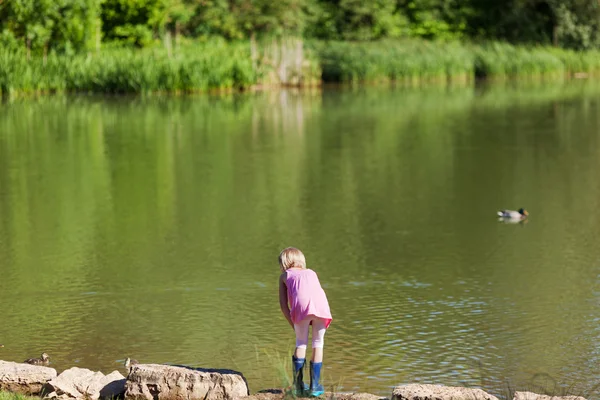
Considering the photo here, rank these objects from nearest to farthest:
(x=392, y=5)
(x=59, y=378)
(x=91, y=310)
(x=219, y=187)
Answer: (x=59, y=378)
(x=91, y=310)
(x=219, y=187)
(x=392, y=5)

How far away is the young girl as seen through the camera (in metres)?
7.25

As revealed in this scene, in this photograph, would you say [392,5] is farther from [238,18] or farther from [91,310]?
[91,310]

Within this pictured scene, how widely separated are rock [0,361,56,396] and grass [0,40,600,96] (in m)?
30.2

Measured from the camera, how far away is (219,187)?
18047mm

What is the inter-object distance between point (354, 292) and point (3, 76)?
91.1 ft

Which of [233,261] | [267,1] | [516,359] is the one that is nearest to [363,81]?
[267,1]

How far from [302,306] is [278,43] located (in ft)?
142

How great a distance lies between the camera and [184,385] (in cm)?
727

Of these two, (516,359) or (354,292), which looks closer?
(516,359)

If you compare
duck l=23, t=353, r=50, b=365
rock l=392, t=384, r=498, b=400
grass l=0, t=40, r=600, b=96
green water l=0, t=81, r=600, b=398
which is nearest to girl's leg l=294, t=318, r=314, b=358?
green water l=0, t=81, r=600, b=398

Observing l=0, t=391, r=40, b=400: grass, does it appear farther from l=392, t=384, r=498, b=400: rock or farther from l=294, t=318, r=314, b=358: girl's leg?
l=392, t=384, r=498, b=400: rock

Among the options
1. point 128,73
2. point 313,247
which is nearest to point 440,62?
point 128,73

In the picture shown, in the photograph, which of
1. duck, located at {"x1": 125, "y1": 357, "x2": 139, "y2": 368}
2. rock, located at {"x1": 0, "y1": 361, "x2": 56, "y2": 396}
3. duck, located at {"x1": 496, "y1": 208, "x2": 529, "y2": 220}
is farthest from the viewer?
duck, located at {"x1": 496, "y1": 208, "x2": 529, "y2": 220}

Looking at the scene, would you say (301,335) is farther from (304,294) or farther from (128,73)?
(128,73)
